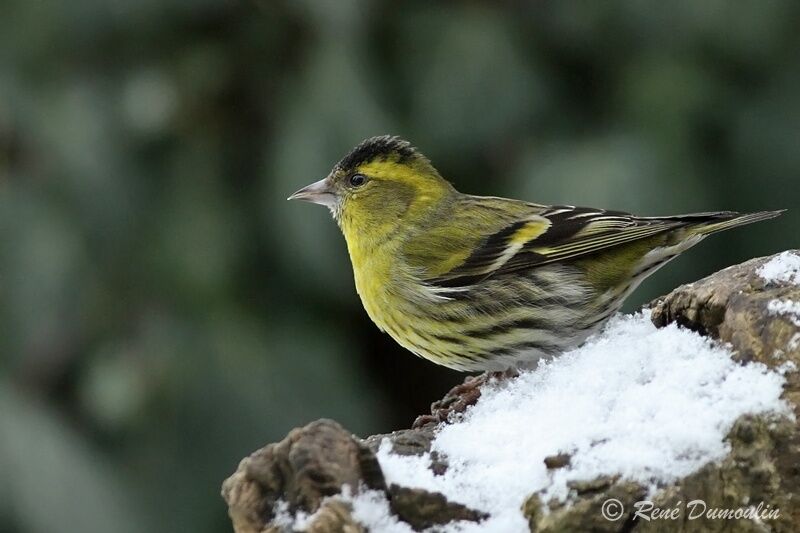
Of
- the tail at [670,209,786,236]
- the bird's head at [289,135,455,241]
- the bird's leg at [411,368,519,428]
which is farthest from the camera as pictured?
the bird's head at [289,135,455,241]

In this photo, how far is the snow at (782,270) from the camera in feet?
6.72

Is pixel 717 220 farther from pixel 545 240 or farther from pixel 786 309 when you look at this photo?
pixel 786 309

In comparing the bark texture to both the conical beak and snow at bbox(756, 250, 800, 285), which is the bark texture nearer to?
snow at bbox(756, 250, 800, 285)

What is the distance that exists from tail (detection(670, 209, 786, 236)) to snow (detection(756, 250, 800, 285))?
521 mm

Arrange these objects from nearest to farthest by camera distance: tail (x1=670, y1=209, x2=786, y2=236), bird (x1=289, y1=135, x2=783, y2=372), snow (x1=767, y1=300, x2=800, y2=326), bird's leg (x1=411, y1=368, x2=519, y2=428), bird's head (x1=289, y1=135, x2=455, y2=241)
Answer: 1. snow (x1=767, y1=300, x2=800, y2=326)
2. bird's leg (x1=411, y1=368, x2=519, y2=428)
3. tail (x1=670, y1=209, x2=786, y2=236)
4. bird (x1=289, y1=135, x2=783, y2=372)
5. bird's head (x1=289, y1=135, x2=455, y2=241)

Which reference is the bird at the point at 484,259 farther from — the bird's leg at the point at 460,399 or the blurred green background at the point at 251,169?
the blurred green background at the point at 251,169

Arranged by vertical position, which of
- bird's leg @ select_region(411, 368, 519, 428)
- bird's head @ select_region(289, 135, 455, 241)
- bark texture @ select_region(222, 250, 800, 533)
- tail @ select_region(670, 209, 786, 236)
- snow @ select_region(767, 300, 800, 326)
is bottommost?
bird's leg @ select_region(411, 368, 519, 428)

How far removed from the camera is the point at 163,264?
12.8ft

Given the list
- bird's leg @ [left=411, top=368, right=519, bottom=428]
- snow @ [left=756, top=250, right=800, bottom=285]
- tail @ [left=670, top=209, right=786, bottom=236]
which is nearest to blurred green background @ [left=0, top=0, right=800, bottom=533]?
tail @ [left=670, top=209, right=786, bottom=236]

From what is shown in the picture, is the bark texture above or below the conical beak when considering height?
below

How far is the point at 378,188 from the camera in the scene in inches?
130

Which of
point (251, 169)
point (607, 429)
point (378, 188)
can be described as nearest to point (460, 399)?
point (607, 429)

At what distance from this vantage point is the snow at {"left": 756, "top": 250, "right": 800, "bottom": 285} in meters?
2.05

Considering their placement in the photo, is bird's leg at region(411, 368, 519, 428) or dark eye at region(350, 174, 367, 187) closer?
bird's leg at region(411, 368, 519, 428)
